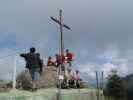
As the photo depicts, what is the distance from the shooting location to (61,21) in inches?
795

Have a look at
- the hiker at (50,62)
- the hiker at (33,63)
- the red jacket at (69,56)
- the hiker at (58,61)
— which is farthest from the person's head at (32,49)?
the red jacket at (69,56)

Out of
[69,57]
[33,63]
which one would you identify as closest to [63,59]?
[69,57]

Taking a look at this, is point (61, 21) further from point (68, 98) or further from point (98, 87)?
point (68, 98)

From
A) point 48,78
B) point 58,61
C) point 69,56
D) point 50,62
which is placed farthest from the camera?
point 50,62

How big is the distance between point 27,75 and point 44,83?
115 cm

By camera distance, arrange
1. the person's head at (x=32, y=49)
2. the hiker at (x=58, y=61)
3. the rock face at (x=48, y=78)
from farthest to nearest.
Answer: the hiker at (x=58, y=61), the rock face at (x=48, y=78), the person's head at (x=32, y=49)

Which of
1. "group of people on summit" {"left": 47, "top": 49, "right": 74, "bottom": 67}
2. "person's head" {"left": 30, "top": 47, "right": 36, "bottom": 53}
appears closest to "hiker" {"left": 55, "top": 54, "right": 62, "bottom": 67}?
"group of people on summit" {"left": 47, "top": 49, "right": 74, "bottom": 67}

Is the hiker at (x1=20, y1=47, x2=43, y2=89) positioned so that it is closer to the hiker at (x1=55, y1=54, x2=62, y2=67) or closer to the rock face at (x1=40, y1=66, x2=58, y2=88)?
the rock face at (x1=40, y1=66, x2=58, y2=88)

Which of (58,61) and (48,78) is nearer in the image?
(48,78)

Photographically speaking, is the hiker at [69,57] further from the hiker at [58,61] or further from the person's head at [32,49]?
the person's head at [32,49]

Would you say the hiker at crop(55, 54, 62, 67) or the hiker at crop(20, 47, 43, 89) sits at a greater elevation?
the hiker at crop(55, 54, 62, 67)

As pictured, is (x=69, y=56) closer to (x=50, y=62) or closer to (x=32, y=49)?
(x=50, y=62)

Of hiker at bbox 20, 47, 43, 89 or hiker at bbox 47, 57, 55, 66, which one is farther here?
hiker at bbox 47, 57, 55, 66

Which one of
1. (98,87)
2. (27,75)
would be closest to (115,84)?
(98,87)
